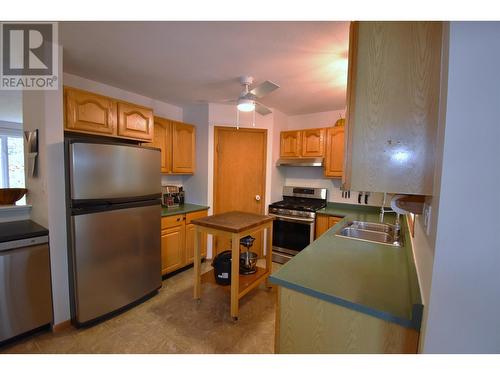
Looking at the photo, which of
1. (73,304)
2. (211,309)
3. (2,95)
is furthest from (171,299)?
(2,95)

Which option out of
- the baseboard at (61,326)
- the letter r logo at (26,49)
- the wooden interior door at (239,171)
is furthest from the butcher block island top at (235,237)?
the letter r logo at (26,49)

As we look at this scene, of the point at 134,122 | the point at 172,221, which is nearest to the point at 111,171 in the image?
the point at 134,122

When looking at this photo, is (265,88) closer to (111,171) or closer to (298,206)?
(111,171)

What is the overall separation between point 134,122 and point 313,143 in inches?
94.6

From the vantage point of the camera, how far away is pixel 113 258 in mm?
2016

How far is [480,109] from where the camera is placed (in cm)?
59

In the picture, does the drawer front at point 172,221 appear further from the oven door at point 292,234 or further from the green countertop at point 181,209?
the oven door at point 292,234

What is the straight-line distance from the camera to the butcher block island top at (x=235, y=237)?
79.5 inches

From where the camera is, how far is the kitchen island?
914mm

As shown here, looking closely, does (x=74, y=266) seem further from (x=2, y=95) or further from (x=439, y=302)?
(x=2, y=95)

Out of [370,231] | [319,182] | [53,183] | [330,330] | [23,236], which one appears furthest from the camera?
[319,182]

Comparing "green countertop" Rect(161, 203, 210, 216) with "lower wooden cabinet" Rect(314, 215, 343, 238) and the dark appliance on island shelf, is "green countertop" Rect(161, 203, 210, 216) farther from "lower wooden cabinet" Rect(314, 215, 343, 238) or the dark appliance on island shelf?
"lower wooden cabinet" Rect(314, 215, 343, 238)

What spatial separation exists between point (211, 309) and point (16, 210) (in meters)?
2.03

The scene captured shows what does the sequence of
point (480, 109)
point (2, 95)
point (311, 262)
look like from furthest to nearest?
point (2, 95) → point (311, 262) → point (480, 109)
